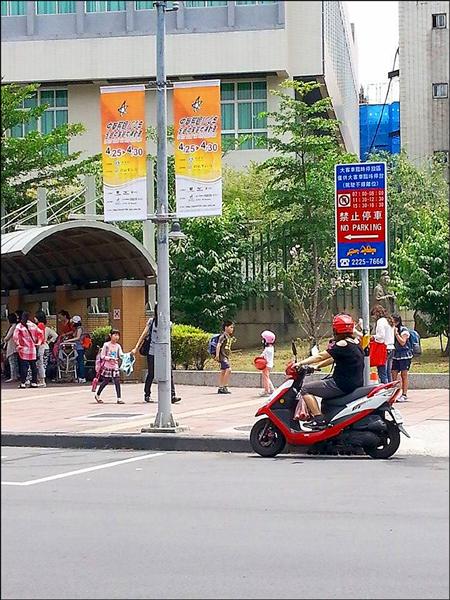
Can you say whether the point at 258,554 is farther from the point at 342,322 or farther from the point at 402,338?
the point at 402,338

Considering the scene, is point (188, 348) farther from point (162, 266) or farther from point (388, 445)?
point (388, 445)

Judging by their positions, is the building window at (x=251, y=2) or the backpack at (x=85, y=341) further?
the backpack at (x=85, y=341)

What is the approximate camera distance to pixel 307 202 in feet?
51.5

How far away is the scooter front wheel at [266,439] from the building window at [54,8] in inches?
189

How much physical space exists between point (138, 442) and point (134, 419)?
152cm

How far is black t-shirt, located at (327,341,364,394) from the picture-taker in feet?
13.5

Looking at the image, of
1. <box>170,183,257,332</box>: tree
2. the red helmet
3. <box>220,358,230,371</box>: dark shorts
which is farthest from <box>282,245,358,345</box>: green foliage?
the red helmet

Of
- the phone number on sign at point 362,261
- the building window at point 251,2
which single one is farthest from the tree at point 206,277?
the building window at point 251,2

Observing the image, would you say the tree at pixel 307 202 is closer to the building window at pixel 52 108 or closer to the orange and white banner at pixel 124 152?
the building window at pixel 52 108

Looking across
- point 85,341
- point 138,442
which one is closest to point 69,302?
point 85,341

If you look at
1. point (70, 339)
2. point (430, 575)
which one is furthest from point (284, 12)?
point (70, 339)

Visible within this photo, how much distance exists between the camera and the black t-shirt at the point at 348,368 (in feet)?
13.5

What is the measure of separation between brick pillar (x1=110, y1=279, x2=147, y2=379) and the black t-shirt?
30.9ft

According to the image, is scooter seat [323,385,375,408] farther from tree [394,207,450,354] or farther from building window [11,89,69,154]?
building window [11,89,69,154]
